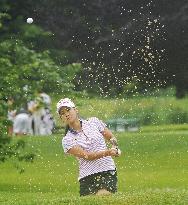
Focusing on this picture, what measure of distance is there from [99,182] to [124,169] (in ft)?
27.9

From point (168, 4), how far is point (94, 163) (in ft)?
59.5

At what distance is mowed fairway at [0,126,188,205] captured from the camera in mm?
16828

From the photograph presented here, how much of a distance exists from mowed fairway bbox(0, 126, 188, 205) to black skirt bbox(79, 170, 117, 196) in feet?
2.96

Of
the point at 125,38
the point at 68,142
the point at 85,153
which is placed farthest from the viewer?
the point at 125,38

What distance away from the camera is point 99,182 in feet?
37.4

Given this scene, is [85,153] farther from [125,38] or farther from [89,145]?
[125,38]

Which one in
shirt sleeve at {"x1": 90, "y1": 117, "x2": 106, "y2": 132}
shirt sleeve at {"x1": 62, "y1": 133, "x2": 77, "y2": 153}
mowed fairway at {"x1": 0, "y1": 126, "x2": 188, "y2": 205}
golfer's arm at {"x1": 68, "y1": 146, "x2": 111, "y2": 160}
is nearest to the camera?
golfer's arm at {"x1": 68, "y1": 146, "x2": 111, "y2": 160}

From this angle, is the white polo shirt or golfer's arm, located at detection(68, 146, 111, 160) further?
the white polo shirt

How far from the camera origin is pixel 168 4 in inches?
1147

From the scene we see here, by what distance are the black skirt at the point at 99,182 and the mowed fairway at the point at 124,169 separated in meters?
0.90

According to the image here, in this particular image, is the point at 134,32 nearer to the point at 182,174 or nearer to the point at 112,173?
the point at 182,174

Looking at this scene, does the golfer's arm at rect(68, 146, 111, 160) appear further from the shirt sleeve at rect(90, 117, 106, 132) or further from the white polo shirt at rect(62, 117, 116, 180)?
the shirt sleeve at rect(90, 117, 106, 132)

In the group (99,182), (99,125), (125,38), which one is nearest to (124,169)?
(99,125)

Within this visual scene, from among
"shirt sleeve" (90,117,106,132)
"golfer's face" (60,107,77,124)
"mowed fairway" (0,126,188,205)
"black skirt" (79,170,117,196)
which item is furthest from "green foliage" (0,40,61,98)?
"black skirt" (79,170,117,196)
